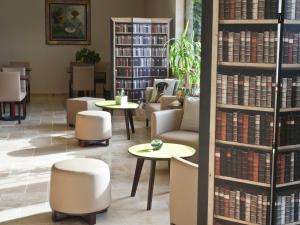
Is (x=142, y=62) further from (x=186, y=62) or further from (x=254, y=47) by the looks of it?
(x=254, y=47)

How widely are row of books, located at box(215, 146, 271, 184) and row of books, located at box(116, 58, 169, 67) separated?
6.75 m

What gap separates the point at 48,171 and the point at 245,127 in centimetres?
337

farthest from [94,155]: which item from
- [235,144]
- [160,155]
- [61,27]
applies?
[61,27]

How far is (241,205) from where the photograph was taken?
3535mm

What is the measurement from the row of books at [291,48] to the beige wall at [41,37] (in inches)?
419

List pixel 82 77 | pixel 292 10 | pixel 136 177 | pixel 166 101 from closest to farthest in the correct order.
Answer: pixel 292 10 → pixel 136 177 → pixel 166 101 → pixel 82 77

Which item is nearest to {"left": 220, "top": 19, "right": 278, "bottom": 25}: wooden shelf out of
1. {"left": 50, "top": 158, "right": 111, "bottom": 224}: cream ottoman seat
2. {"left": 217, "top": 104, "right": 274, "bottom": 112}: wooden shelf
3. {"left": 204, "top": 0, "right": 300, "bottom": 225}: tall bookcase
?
{"left": 204, "top": 0, "right": 300, "bottom": 225}: tall bookcase

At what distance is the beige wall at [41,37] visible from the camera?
1330cm

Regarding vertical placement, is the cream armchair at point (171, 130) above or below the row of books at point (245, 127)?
below

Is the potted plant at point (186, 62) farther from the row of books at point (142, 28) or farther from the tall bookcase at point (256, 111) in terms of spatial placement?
the tall bookcase at point (256, 111)

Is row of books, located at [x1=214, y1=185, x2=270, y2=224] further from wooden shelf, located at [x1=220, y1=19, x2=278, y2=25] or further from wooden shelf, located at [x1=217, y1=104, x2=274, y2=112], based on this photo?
wooden shelf, located at [x1=220, y1=19, x2=278, y2=25]

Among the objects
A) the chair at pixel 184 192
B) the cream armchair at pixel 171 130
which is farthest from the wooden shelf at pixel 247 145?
the cream armchair at pixel 171 130

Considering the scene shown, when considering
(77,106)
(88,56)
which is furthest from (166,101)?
(88,56)

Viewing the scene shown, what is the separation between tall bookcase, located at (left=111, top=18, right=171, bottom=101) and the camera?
1009 centimetres
